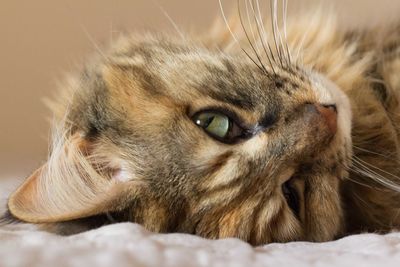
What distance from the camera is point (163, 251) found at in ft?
2.24

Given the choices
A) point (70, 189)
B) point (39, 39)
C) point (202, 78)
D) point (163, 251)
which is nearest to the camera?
point (163, 251)

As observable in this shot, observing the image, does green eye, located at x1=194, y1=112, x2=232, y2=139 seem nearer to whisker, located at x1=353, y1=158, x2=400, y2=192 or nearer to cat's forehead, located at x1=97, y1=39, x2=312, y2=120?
cat's forehead, located at x1=97, y1=39, x2=312, y2=120

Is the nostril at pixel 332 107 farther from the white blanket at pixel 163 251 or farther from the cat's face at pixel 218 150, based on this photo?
the white blanket at pixel 163 251

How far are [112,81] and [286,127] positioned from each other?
36 cm

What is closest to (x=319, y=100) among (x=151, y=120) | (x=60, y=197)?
(x=151, y=120)

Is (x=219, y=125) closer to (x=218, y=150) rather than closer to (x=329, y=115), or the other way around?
(x=218, y=150)

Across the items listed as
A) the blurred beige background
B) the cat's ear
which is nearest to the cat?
the cat's ear

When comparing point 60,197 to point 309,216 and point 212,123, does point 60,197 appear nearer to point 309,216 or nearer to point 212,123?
point 212,123

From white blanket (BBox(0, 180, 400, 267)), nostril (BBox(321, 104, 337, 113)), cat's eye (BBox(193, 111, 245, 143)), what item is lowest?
white blanket (BBox(0, 180, 400, 267))

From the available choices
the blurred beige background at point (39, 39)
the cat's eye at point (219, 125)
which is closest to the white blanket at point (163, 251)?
the cat's eye at point (219, 125)

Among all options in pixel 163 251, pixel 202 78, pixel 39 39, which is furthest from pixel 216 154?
pixel 39 39

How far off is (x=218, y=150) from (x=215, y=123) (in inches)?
2.3

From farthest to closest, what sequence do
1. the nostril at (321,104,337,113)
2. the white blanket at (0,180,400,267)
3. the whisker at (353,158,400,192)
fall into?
1. the whisker at (353,158,400,192)
2. the nostril at (321,104,337,113)
3. the white blanket at (0,180,400,267)

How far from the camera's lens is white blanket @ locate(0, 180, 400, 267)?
A: 64cm
